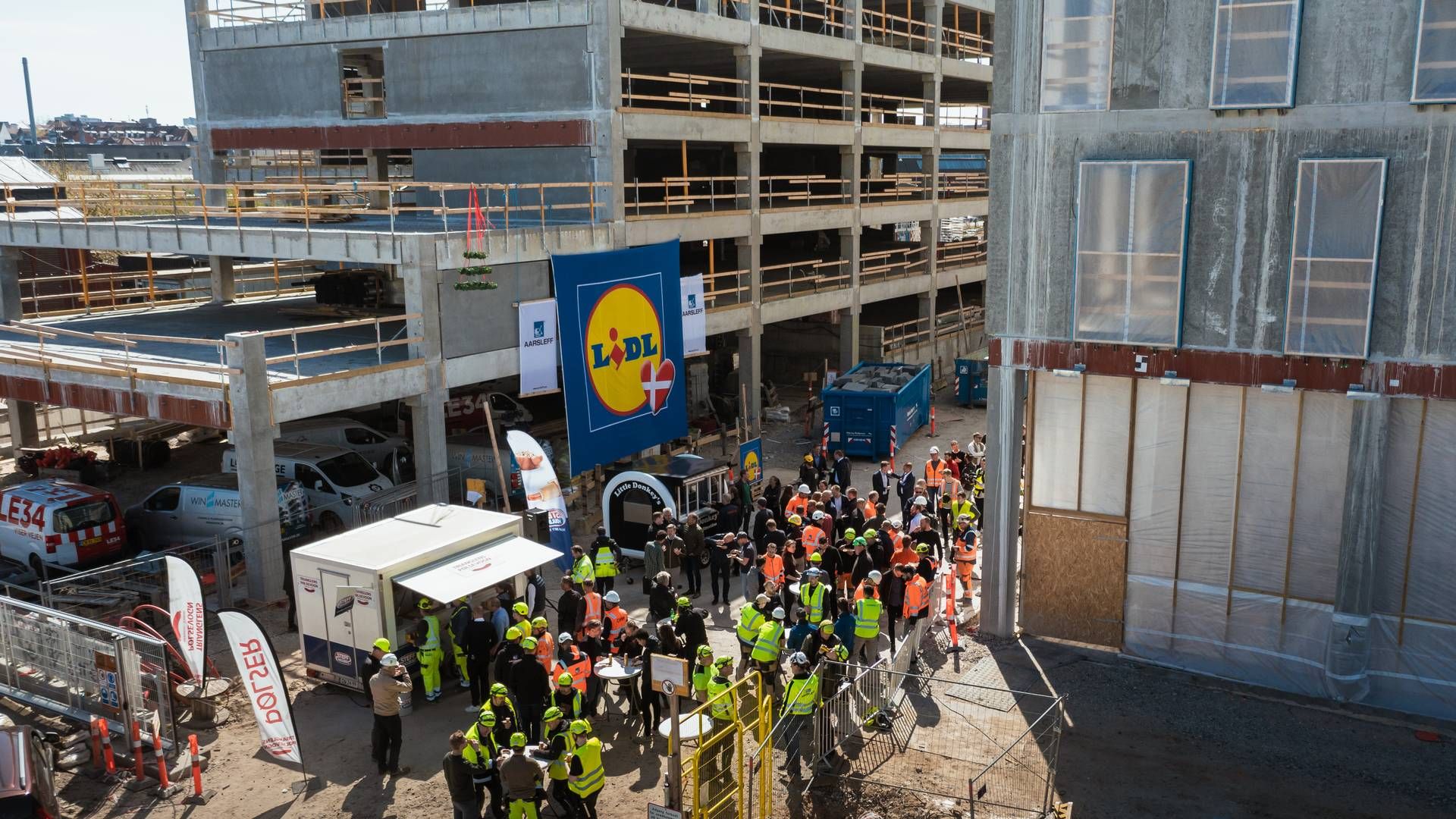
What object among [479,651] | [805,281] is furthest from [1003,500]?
[805,281]

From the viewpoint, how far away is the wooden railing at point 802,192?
38.4m

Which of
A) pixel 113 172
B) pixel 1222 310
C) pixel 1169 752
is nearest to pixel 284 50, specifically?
pixel 1222 310

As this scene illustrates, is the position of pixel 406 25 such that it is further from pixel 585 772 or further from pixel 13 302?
pixel 585 772

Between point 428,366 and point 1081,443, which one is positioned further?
point 428,366

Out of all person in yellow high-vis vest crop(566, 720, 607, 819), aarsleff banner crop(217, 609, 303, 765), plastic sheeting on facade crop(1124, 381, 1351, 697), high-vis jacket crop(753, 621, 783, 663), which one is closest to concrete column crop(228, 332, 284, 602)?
aarsleff banner crop(217, 609, 303, 765)

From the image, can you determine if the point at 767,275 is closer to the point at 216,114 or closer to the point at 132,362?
the point at 216,114

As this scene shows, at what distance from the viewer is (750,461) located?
1008 inches

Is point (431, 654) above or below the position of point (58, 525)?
below

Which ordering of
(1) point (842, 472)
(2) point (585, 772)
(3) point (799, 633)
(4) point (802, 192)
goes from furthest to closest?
(4) point (802, 192) → (1) point (842, 472) → (3) point (799, 633) → (2) point (585, 772)

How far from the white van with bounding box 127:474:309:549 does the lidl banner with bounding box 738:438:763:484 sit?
31.3 feet

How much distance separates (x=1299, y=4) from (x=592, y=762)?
13648mm

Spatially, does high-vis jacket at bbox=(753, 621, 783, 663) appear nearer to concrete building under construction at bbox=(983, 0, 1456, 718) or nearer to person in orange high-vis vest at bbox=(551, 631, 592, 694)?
person in orange high-vis vest at bbox=(551, 631, 592, 694)

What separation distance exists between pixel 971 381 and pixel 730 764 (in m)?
27.8

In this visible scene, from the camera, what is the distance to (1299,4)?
50.5 ft
